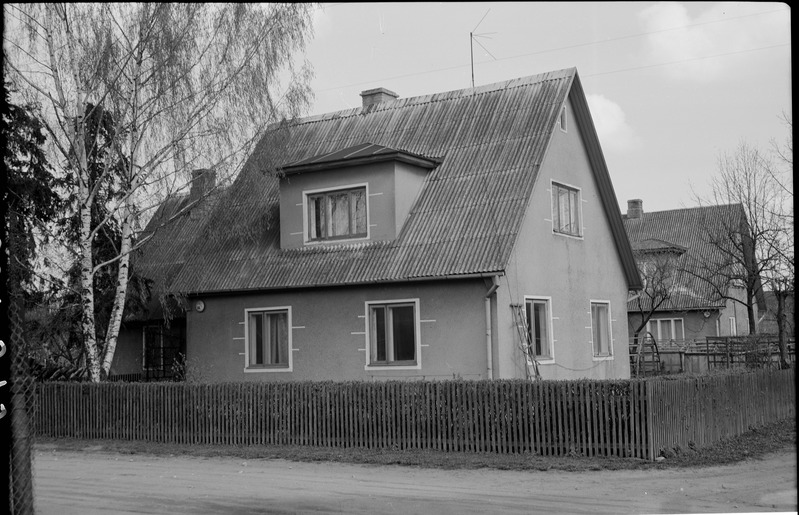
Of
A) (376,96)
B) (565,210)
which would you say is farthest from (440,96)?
(565,210)

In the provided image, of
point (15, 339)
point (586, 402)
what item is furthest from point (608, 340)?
point (15, 339)

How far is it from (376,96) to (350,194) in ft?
19.0

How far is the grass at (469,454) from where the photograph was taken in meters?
14.4

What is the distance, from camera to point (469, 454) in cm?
1572

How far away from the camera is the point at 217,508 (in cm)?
1155

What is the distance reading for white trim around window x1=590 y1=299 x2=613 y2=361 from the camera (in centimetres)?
2408

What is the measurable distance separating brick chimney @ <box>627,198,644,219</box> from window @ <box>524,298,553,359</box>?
38.6 metres

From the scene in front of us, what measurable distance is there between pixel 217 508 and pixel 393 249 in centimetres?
1038

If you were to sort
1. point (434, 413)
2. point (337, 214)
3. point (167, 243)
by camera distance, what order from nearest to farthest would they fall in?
point (434, 413)
point (337, 214)
point (167, 243)

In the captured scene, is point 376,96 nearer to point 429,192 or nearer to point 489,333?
point 429,192

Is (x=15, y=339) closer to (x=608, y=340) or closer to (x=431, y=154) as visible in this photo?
(x=431, y=154)

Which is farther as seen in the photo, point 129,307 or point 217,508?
point 129,307

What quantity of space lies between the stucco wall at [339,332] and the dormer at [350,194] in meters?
1.57

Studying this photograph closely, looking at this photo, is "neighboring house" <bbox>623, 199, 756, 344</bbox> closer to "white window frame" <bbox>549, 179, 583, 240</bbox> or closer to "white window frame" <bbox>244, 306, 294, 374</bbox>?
"white window frame" <bbox>549, 179, 583, 240</bbox>
